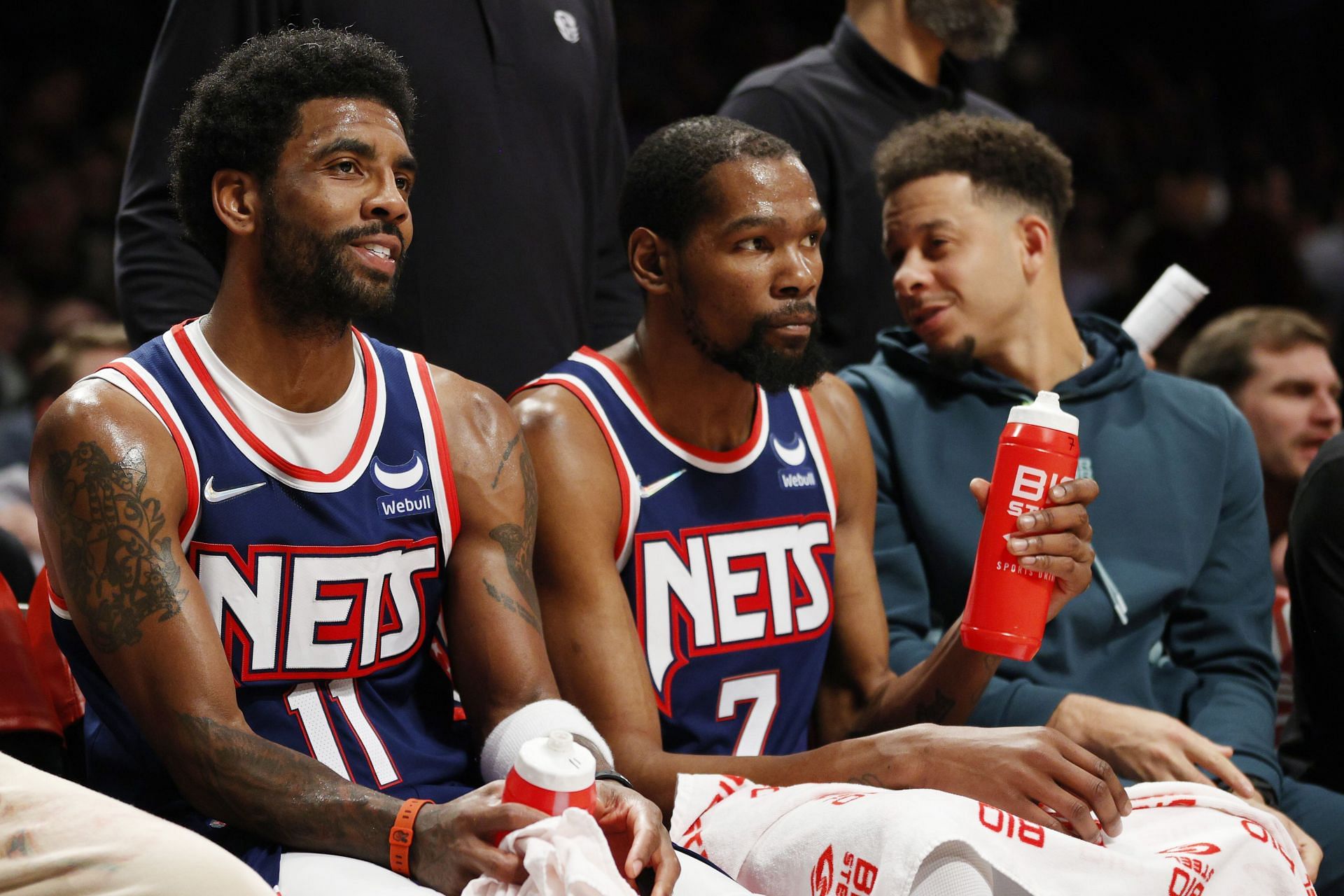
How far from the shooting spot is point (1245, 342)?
3830 mm

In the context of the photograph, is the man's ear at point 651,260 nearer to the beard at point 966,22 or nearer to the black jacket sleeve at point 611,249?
the black jacket sleeve at point 611,249

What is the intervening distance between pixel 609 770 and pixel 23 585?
51.8 inches

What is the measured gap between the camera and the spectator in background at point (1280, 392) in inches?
148

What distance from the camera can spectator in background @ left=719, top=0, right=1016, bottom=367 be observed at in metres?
3.48

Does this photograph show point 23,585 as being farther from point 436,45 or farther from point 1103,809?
point 1103,809

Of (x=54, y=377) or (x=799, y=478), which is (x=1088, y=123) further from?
(x=799, y=478)

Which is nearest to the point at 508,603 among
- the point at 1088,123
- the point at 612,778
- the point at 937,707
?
the point at 612,778

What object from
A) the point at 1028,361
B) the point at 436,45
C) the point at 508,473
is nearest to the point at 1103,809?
the point at 508,473

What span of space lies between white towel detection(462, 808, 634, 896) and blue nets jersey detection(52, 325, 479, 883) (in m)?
0.38

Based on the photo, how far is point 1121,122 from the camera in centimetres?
836

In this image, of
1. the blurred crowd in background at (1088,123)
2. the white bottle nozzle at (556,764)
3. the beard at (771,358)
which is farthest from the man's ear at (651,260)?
the blurred crowd in background at (1088,123)

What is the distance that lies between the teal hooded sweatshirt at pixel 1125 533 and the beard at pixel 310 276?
4.02 ft

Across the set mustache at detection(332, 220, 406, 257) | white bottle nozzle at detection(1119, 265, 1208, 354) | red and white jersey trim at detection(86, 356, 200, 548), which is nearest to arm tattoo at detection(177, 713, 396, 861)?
red and white jersey trim at detection(86, 356, 200, 548)

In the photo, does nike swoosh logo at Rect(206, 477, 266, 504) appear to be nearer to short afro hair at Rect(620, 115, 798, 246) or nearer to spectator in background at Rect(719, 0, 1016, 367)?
short afro hair at Rect(620, 115, 798, 246)
